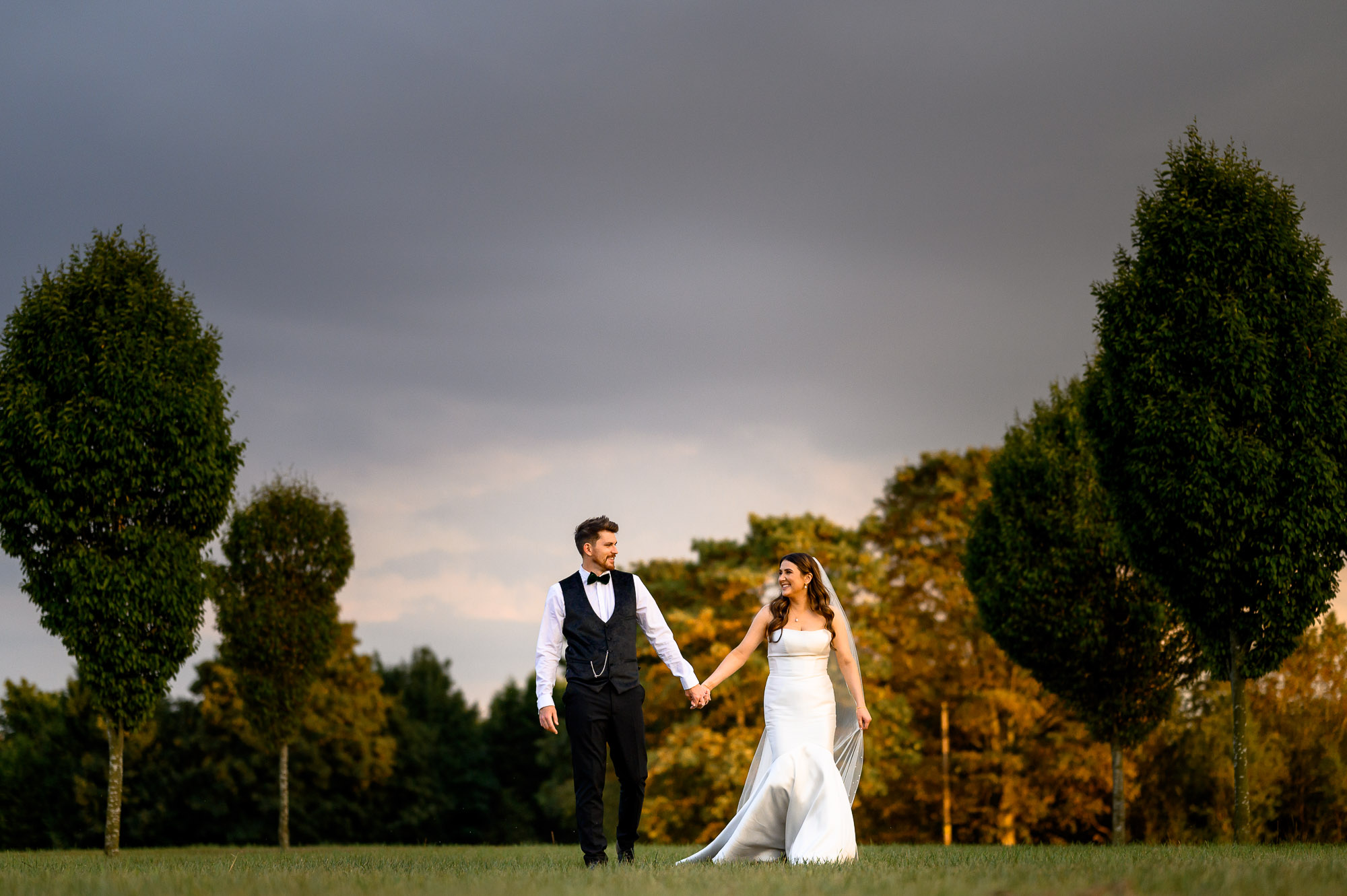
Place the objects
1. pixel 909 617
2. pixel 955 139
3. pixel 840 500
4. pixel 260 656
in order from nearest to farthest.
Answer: pixel 955 139
pixel 260 656
pixel 909 617
pixel 840 500

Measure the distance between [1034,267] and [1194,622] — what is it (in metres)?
10.9

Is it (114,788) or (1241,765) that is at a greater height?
(1241,765)

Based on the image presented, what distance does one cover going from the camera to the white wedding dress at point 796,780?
9.72m

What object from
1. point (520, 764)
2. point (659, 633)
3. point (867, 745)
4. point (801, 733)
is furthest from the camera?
point (520, 764)

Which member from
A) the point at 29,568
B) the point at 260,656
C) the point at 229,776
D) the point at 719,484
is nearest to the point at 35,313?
the point at 29,568

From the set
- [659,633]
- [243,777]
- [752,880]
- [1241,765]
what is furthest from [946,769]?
[243,777]

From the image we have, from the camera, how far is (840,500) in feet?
124

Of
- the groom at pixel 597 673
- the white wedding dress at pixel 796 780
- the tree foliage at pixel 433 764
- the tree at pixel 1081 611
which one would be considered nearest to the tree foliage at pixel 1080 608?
the tree at pixel 1081 611

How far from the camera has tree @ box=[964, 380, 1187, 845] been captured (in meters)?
21.4

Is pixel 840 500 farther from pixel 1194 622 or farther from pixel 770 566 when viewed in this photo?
pixel 1194 622

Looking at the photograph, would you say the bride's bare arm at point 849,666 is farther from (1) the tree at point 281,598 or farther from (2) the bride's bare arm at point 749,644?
(1) the tree at point 281,598

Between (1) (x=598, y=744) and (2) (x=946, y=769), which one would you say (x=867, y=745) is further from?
(1) (x=598, y=744)

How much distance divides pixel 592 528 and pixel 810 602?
9.03ft

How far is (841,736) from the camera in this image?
1106 cm
